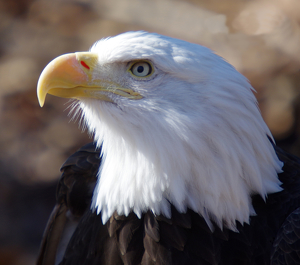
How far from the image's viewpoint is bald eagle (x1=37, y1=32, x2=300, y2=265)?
4.94ft

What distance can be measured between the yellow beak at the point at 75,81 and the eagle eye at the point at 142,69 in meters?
0.09

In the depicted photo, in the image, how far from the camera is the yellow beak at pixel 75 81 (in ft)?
5.02

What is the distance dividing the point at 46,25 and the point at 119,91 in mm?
2268

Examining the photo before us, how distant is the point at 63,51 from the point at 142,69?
6.84 feet

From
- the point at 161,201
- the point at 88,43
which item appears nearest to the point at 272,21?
the point at 88,43

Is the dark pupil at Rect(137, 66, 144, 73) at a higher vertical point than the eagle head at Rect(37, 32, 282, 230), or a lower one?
higher

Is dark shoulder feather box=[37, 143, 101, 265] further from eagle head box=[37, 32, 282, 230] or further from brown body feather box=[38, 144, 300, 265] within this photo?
eagle head box=[37, 32, 282, 230]

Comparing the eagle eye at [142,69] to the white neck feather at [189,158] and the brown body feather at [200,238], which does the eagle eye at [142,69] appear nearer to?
the white neck feather at [189,158]

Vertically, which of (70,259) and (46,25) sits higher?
(46,25)

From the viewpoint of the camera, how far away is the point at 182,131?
1479mm

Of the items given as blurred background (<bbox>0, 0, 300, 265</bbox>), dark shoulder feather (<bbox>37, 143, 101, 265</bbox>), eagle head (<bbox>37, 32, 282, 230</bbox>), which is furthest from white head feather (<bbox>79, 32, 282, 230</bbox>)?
blurred background (<bbox>0, 0, 300, 265</bbox>)

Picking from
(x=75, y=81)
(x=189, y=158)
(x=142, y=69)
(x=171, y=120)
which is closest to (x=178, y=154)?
(x=189, y=158)

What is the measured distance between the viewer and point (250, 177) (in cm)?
161

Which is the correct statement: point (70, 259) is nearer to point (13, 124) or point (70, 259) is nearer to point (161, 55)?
point (161, 55)
